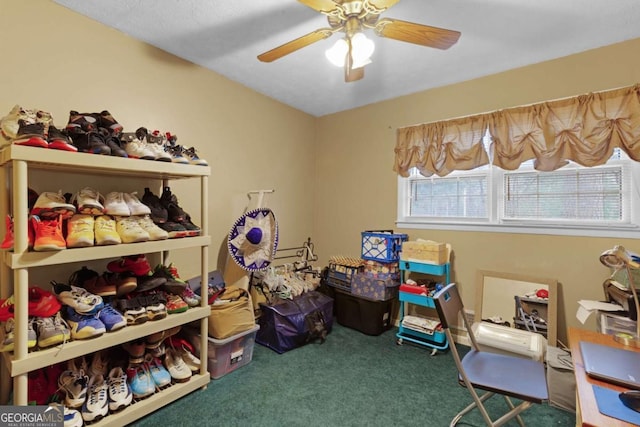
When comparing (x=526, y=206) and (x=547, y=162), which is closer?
(x=547, y=162)

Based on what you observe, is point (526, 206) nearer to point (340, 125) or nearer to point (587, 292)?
point (587, 292)

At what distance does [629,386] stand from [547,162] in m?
1.81

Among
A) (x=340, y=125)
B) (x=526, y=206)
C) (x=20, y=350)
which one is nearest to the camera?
(x=20, y=350)

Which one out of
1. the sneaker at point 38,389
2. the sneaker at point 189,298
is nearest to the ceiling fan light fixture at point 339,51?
the sneaker at point 189,298

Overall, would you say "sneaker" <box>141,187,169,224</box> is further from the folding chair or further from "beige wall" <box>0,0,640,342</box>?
the folding chair

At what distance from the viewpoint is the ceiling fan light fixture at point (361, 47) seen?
159 cm

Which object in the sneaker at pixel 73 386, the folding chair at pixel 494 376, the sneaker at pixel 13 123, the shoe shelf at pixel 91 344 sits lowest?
the sneaker at pixel 73 386

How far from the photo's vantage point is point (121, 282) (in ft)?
5.69

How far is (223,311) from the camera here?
2.09 metres

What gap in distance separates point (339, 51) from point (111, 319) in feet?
6.16

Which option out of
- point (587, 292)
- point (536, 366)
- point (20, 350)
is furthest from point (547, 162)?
point (20, 350)

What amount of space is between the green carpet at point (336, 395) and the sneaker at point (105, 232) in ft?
3.32

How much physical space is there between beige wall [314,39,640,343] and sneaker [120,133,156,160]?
2283 millimetres

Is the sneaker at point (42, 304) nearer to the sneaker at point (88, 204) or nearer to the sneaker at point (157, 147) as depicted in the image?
the sneaker at point (88, 204)
